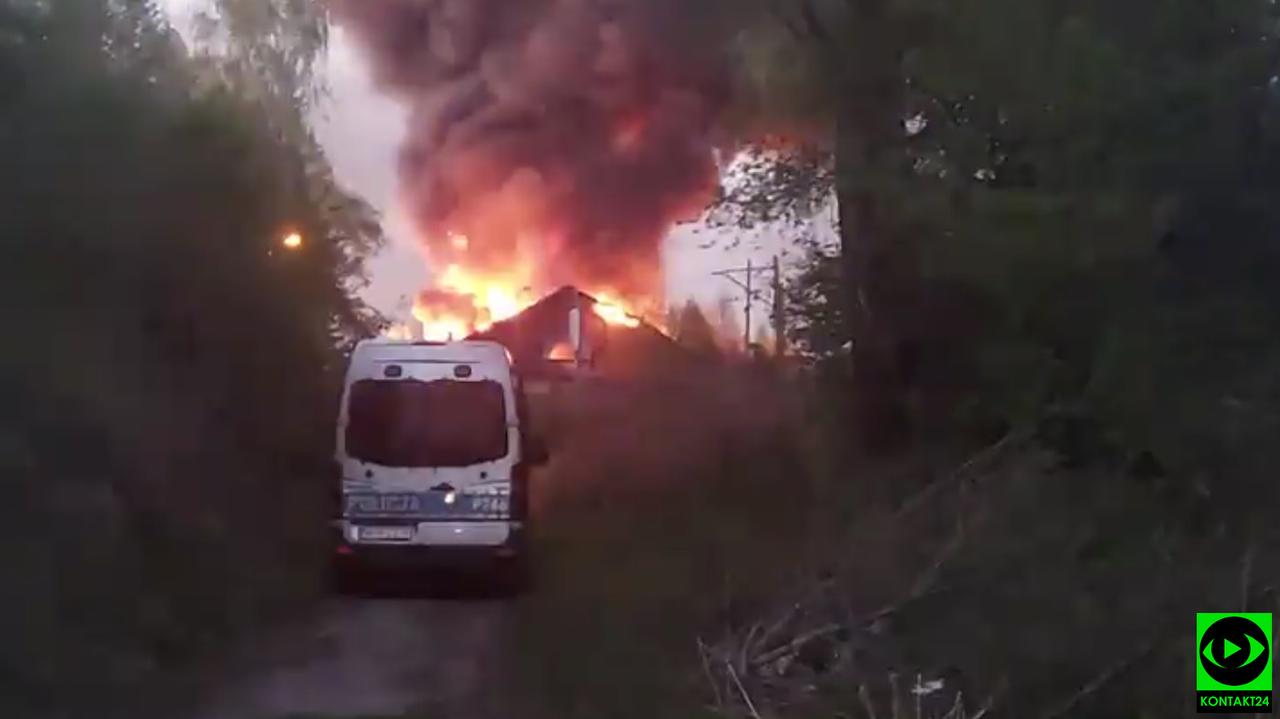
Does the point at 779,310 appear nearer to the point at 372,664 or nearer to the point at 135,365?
Result: the point at 372,664

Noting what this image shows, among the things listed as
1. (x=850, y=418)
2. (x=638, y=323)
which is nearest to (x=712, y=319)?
(x=638, y=323)

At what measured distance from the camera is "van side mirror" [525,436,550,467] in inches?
484

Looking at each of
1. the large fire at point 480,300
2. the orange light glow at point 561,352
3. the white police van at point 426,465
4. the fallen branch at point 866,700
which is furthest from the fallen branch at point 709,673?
the orange light glow at point 561,352

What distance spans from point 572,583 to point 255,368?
3.32 meters

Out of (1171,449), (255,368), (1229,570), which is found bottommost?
(1229,570)

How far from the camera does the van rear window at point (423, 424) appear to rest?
1187 centimetres

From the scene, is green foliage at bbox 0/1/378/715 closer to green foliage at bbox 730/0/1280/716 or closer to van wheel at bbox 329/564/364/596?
van wheel at bbox 329/564/364/596

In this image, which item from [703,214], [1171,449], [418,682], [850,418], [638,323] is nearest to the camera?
[1171,449]

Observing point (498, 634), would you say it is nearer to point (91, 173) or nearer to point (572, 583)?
point (572, 583)

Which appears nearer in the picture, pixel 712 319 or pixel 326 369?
pixel 326 369

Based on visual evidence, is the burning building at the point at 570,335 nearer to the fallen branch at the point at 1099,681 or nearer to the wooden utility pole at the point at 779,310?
the wooden utility pole at the point at 779,310

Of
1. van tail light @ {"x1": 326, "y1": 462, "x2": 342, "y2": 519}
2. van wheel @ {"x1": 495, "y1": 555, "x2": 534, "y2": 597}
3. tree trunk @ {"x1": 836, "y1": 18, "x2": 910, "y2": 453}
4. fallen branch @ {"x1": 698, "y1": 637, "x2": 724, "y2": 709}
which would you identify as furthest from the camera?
van wheel @ {"x1": 495, "y1": 555, "x2": 534, "y2": 597}

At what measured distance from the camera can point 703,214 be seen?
14.4 metres

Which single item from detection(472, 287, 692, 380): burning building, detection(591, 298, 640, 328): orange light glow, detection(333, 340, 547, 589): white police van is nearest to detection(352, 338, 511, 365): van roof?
detection(333, 340, 547, 589): white police van
